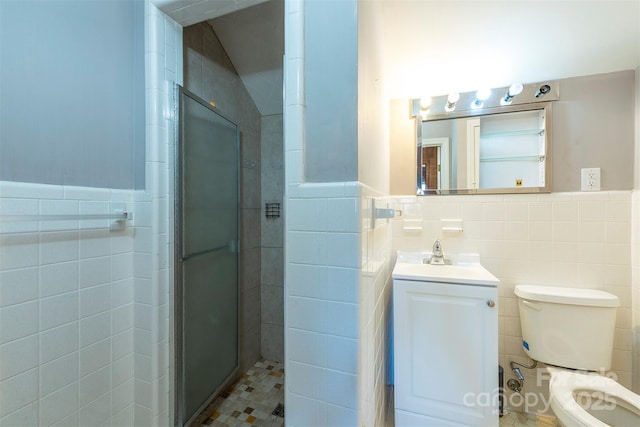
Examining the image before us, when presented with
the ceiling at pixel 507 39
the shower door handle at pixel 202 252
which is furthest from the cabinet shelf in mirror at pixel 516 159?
the shower door handle at pixel 202 252

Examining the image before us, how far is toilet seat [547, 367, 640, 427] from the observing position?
102 cm

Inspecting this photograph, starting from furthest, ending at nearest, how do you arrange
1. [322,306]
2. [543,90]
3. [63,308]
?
[543,90], [63,308], [322,306]

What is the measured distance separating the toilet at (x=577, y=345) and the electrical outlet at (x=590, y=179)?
0.59 m

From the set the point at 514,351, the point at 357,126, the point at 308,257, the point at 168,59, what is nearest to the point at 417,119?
the point at 357,126

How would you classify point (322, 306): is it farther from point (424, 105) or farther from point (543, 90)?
point (543, 90)

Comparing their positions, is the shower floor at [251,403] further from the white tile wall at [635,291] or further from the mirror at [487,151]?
the white tile wall at [635,291]

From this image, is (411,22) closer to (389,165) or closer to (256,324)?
(389,165)

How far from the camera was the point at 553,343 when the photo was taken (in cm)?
134

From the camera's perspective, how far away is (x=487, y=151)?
1.63 m

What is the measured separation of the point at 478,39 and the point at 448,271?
1.33 meters

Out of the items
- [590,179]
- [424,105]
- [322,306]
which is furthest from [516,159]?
[322,306]

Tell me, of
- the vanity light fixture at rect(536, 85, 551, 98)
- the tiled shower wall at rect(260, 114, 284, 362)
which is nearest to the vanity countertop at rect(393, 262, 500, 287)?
the tiled shower wall at rect(260, 114, 284, 362)

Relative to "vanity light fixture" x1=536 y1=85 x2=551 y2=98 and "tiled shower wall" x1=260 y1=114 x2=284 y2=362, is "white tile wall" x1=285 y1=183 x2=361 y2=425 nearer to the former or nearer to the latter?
"tiled shower wall" x1=260 y1=114 x2=284 y2=362

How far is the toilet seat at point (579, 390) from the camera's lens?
102 cm
